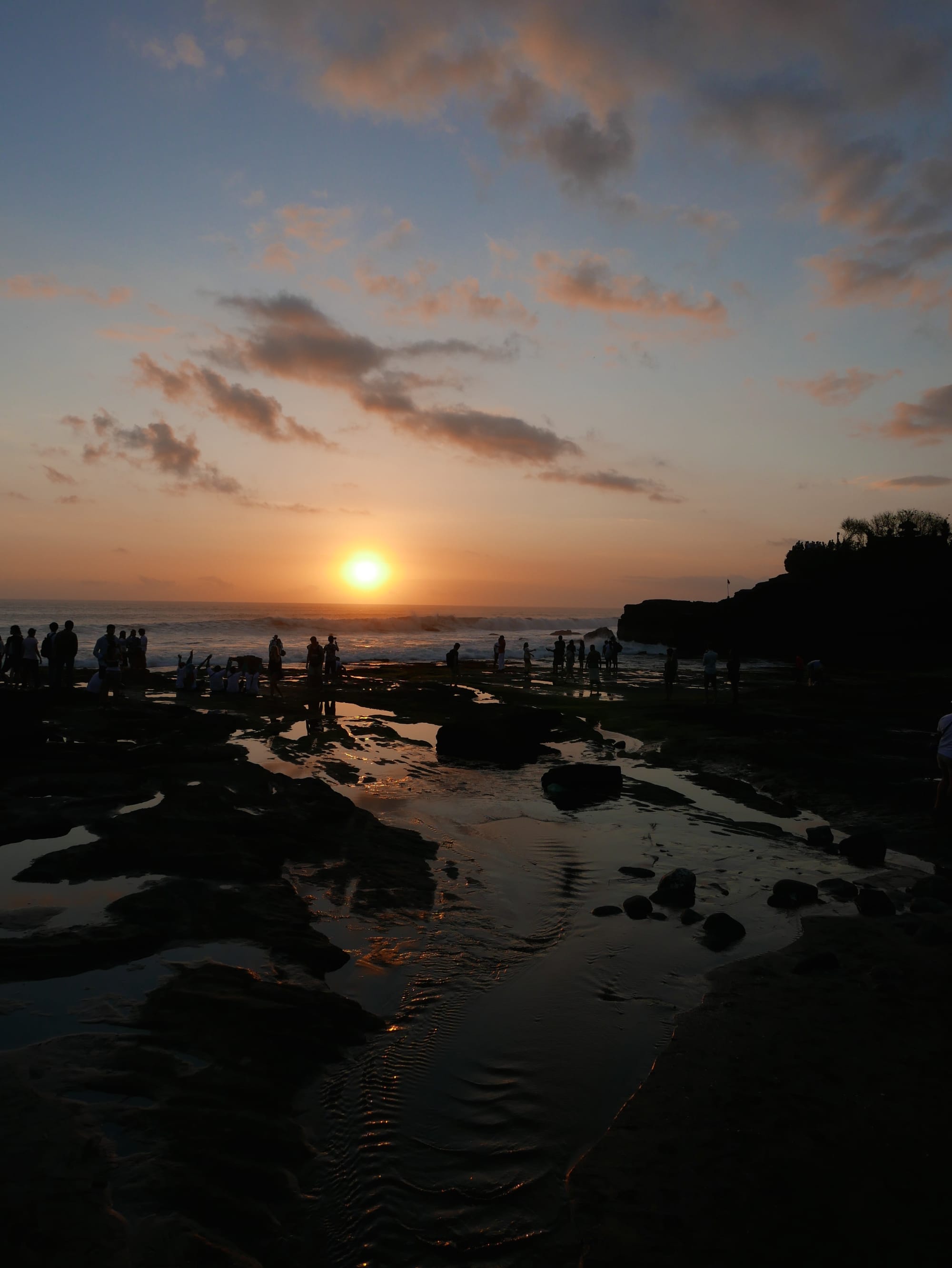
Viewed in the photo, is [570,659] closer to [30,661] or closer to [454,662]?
[454,662]

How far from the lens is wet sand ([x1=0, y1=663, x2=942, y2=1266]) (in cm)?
434

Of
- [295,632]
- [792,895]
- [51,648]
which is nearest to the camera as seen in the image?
[792,895]

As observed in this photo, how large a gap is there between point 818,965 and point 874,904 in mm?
2163

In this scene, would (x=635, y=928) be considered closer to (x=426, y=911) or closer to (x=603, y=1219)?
(x=426, y=911)

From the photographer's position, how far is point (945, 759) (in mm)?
13055

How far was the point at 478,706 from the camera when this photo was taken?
28.6 metres

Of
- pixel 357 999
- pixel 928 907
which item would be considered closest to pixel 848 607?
pixel 928 907

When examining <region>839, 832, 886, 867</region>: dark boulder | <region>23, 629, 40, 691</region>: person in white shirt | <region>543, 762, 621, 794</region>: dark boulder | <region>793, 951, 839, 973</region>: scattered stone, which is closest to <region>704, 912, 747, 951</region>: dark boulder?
<region>793, 951, 839, 973</region>: scattered stone

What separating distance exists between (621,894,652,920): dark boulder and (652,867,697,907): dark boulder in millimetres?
322

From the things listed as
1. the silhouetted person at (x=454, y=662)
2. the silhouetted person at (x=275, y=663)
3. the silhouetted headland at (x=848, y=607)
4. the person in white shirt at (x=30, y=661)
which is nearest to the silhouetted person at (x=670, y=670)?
the silhouetted person at (x=454, y=662)

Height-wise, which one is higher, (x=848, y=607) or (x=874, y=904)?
(x=848, y=607)

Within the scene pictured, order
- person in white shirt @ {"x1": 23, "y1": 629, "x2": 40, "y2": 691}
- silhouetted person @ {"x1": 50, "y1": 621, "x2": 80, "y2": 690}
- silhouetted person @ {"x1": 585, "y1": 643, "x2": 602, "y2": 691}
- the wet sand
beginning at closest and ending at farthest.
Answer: the wet sand
person in white shirt @ {"x1": 23, "y1": 629, "x2": 40, "y2": 691}
silhouetted person @ {"x1": 50, "y1": 621, "x2": 80, "y2": 690}
silhouetted person @ {"x1": 585, "y1": 643, "x2": 602, "y2": 691}

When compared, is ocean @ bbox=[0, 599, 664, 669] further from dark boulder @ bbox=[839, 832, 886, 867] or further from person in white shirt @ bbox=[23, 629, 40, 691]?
dark boulder @ bbox=[839, 832, 886, 867]

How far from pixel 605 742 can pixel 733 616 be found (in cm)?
5845
